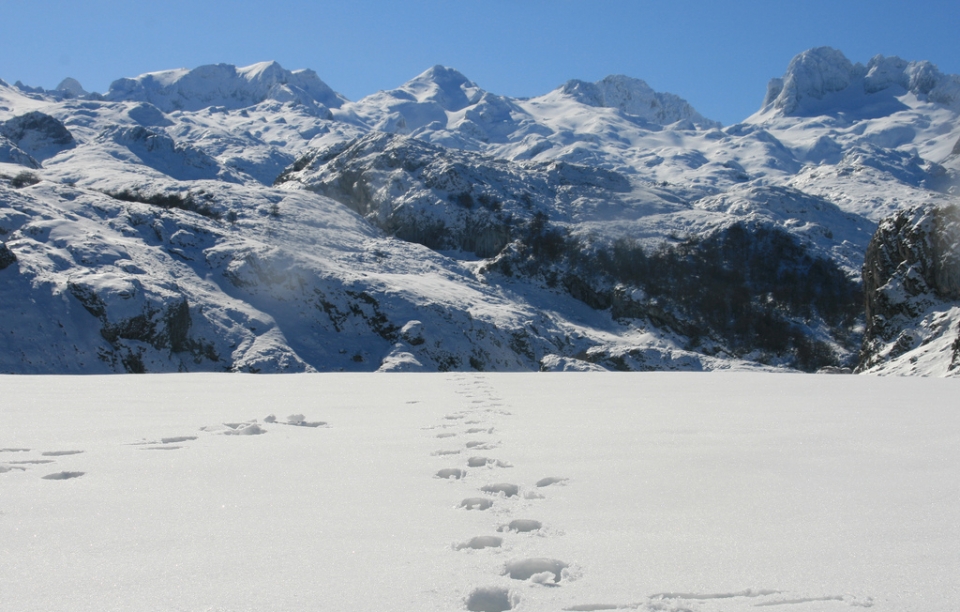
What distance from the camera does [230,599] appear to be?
224cm

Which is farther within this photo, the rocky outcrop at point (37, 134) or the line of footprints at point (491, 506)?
the rocky outcrop at point (37, 134)

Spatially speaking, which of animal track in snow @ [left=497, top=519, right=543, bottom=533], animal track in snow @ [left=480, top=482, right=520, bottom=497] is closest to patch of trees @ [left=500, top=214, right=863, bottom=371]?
animal track in snow @ [left=480, top=482, right=520, bottom=497]

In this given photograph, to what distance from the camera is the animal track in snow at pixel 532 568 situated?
2535mm

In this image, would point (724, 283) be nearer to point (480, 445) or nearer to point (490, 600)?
point (480, 445)

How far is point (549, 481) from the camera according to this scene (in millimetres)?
3908

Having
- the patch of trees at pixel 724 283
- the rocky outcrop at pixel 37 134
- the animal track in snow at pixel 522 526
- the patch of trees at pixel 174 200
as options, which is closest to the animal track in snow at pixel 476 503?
the animal track in snow at pixel 522 526

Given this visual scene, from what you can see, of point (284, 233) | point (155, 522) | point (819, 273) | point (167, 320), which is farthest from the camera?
point (819, 273)

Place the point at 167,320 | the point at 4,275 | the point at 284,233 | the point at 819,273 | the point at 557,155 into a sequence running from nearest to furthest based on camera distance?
1. the point at 4,275
2. the point at 167,320
3. the point at 284,233
4. the point at 819,273
5. the point at 557,155

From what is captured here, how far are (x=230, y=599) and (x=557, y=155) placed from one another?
182851mm

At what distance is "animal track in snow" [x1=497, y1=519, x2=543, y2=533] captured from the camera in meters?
3.08

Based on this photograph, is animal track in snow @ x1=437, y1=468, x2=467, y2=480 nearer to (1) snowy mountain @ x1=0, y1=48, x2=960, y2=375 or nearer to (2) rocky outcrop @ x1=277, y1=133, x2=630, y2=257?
(1) snowy mountain @ x1=0, y1=48, x2=960, y2=375

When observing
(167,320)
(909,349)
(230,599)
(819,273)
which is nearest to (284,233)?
(167,320)

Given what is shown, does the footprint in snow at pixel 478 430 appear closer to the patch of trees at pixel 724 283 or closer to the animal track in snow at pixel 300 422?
the animal track in snow at pixel 300 422

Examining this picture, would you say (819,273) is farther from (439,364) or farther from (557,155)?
(557,155)
